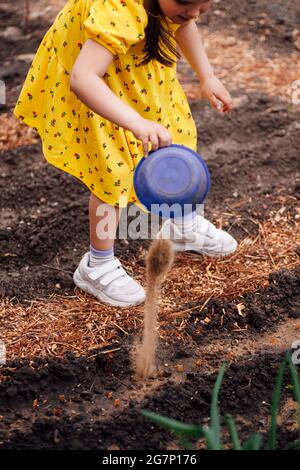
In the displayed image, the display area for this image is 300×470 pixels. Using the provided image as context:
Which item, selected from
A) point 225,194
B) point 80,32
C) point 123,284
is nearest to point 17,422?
point 123,284

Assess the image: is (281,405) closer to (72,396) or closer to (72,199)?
(72,396)

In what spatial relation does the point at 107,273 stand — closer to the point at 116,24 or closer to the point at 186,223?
the point at 186,223

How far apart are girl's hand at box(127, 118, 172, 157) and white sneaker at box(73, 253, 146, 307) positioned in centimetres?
→ 73

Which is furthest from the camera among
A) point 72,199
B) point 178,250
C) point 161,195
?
point 72,199

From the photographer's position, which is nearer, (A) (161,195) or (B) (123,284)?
(A) (161,195)

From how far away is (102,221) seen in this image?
2586 millimetres

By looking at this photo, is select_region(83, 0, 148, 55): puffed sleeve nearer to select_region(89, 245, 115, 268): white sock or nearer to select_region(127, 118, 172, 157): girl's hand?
select_region(127, 118, 172, 157): girl's hand

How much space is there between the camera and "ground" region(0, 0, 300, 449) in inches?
87.0

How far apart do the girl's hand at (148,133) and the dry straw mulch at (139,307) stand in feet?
2.43

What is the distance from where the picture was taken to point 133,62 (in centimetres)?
230

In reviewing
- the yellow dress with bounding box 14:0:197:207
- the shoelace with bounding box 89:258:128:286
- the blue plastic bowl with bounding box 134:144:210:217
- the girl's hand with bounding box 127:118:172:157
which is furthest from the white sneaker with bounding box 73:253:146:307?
the girl's hand with bounding box 127:118:172:157

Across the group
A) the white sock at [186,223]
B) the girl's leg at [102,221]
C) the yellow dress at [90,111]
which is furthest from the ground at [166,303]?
the yellow dress at [90,111]

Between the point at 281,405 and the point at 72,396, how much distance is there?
23.6 inches

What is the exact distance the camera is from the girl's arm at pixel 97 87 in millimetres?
2068
